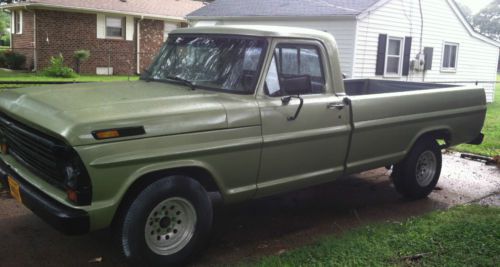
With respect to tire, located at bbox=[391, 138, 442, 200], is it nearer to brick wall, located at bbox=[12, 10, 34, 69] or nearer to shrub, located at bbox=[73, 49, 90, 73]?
shrub, located at bbox=[73, 49, 90, 73]

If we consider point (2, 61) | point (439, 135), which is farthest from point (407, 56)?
point (2, 61)

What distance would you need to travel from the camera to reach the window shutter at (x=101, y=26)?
23688 mm

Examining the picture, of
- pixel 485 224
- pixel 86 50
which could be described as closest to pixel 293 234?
pixel 485 224

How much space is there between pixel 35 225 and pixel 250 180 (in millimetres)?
2202

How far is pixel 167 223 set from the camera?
13.3ft

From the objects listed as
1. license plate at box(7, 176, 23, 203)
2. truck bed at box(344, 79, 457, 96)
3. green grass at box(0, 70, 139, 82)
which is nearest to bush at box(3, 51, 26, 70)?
green grass at box(0, 70, 139, 82)

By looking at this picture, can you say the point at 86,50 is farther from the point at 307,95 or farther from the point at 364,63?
the point at 307,95

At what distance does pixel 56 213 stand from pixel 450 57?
750 inches

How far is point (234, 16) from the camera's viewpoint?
711 inches

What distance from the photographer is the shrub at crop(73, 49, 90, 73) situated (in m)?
21.9

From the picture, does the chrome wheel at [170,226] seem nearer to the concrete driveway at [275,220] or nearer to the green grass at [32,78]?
the concrete driveway at [275,220]

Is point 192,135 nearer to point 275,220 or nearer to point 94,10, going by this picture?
point 275,220

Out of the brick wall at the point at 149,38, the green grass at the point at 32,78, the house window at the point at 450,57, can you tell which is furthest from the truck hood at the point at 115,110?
the brick wall at the point at 149,38

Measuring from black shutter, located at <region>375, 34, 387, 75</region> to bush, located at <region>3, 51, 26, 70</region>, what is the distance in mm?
15169
